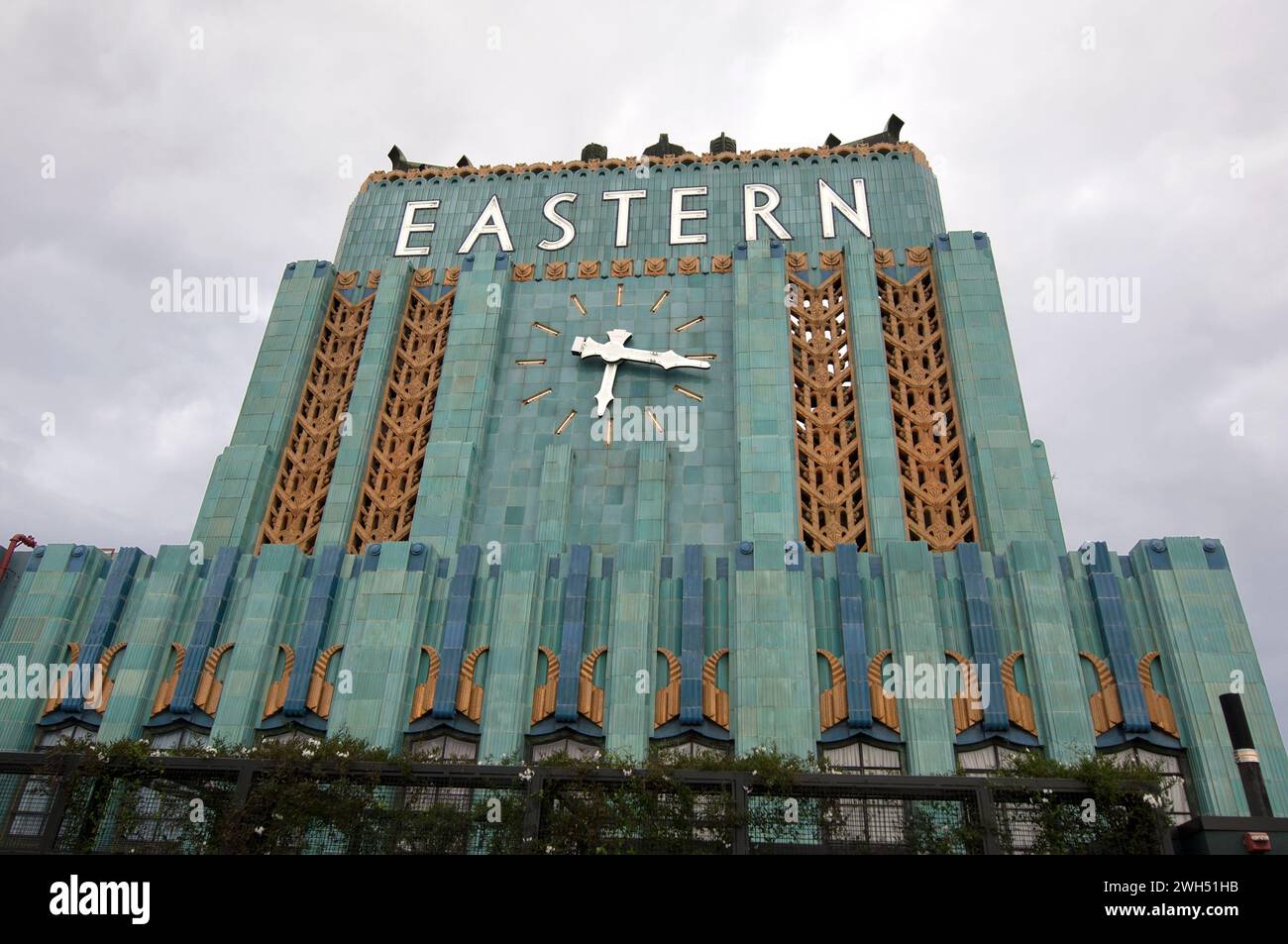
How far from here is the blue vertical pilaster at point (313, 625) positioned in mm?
29094

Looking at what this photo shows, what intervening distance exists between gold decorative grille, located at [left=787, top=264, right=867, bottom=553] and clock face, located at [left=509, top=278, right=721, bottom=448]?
3907 millimetres

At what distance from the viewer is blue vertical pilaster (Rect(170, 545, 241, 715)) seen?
29609mm

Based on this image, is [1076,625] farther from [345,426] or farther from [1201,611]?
[345,426]

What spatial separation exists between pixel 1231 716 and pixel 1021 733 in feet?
21.9

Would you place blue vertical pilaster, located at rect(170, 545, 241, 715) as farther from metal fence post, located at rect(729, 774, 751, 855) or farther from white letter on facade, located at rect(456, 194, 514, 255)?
metal fence post, located at rect(729, 774, 751, 855)

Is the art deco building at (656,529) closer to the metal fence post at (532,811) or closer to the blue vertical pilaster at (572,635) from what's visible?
the blue vertical pilaster at (572,635)

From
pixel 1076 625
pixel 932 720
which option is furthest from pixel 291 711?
pixel 1076 625

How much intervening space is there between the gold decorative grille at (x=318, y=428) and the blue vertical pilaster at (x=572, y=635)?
10991 mm

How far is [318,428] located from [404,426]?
373cm

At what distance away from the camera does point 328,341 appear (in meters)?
41.2

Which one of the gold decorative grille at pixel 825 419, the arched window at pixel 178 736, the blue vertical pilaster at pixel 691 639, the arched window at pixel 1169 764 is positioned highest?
the gold decorative grille at pixel 825 419

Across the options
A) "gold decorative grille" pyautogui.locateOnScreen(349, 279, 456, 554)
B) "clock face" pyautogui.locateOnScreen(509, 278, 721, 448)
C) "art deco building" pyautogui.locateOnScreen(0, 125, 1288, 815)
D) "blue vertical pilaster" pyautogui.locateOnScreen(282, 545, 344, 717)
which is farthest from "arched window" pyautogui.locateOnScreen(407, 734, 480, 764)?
"clock face" pyautogui.locateOnScreen(509, 278, 721, 448)

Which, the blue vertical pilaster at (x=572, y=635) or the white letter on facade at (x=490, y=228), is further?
the white letter on facade at (x=490, y=228)

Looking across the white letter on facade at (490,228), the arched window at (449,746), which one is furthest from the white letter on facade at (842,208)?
the arched window at (449,746)
